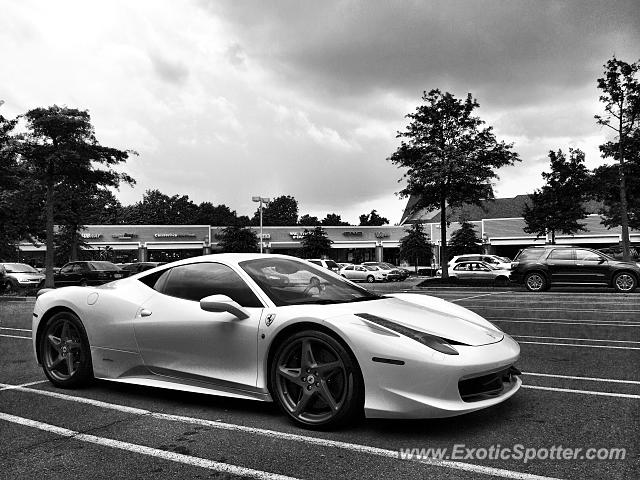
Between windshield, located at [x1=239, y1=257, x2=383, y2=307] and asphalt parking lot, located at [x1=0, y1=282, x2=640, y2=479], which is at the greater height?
windshield, located at [x1=239, y1=257, x2=383, y2=307]

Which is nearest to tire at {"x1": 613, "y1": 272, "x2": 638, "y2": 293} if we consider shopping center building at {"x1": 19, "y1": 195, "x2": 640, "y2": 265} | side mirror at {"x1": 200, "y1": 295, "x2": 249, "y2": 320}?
side mirror at {"x1": 200, "y1": 295, "x2": 249, "y2": 320}

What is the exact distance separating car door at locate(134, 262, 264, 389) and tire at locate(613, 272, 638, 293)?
17.9m

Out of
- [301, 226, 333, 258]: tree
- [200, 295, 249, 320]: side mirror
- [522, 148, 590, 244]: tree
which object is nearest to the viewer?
[200, 295, 249, 320]: side mirror

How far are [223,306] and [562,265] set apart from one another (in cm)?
1812

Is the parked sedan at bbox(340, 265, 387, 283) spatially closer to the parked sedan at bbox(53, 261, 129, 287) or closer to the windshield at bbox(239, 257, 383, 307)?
the parked sedan at bbox(53, 261, 129, 287)

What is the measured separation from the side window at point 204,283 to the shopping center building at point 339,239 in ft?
157

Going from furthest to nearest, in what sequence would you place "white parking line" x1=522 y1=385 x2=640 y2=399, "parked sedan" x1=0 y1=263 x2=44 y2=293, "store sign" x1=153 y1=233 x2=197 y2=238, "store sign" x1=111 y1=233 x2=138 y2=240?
"store sign" x1=153 y1=233 x2=197 y2=238, "store sign" x1=111 y1=233 x2=138 y2=240, "parked sedan" x1=0 y1=263 x2=44 y2=293, "white parking line" x1=522 y1=385 x2=640 y2=399

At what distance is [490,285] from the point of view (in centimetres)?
2275

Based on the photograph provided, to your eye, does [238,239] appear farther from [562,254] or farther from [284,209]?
[284,209]

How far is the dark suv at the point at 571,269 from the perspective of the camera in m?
18.6

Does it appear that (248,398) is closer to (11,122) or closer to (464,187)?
(464,187)

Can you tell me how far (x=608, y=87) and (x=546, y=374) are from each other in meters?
23.4

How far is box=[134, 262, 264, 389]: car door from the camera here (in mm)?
4059

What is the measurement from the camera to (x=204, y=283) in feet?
15.1
